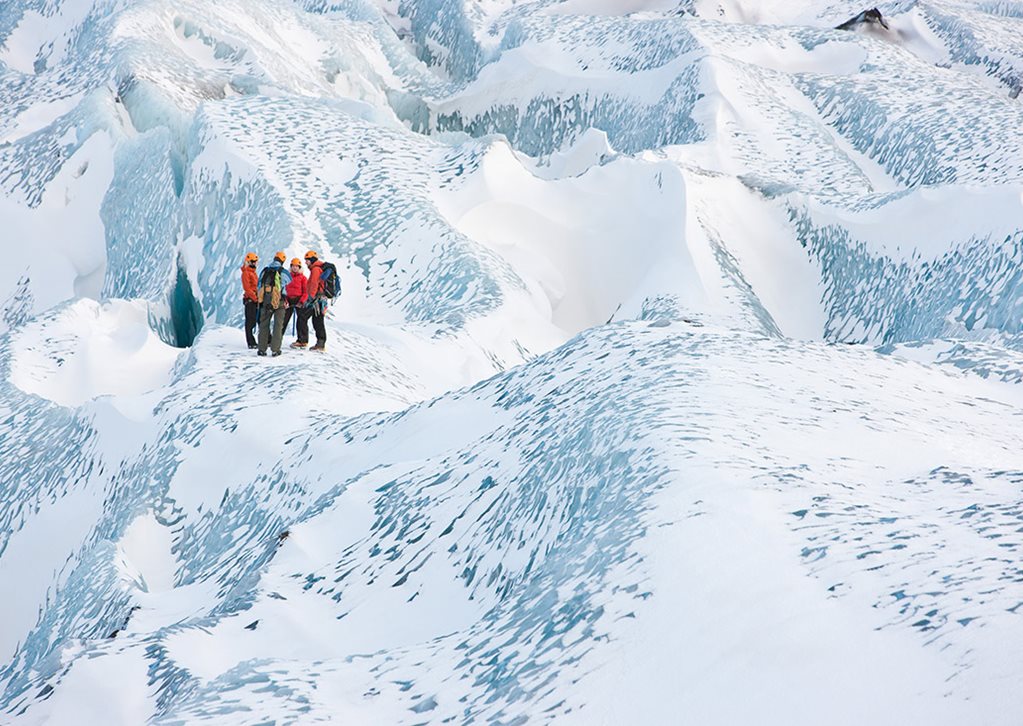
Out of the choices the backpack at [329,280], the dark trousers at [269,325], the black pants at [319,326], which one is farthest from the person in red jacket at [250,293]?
the backpack at [329,280]

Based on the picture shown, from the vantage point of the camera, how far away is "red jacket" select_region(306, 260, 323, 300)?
14.7m

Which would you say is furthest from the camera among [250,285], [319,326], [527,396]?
[319,326]

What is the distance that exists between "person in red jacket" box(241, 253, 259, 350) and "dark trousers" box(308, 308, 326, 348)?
0.80 m

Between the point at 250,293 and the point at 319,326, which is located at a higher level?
the point at 250,293

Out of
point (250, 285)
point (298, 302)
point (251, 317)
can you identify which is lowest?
point (251, 317)

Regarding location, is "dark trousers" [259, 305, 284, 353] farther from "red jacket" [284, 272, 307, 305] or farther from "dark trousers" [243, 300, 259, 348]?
"dark trousers" [243, 300, 259, 348]

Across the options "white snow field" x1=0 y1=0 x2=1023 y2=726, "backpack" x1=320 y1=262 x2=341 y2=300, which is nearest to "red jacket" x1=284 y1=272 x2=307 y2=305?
"backpack" x1=320 y1=262 x2=341 y2=300

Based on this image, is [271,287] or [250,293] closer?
[271,287]

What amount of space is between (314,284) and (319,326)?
607mm

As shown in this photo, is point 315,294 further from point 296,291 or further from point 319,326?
point 319,326

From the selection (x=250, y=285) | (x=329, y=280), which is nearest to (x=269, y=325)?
(x=250, y=285)

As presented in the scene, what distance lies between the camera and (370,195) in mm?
21094

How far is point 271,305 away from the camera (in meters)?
14.4

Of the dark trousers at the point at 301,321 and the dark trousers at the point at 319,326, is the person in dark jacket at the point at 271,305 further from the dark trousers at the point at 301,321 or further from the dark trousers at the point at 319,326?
the dark trousers at the point at 319,326
